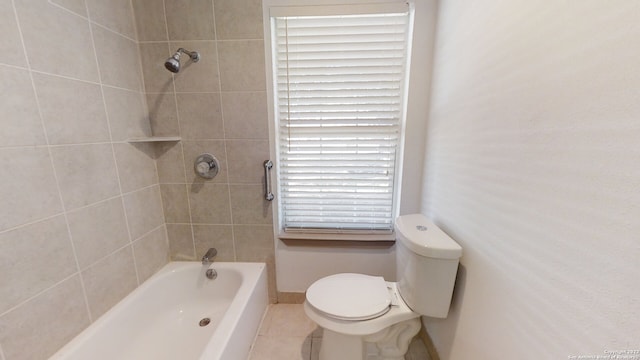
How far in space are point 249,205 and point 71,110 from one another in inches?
38.3

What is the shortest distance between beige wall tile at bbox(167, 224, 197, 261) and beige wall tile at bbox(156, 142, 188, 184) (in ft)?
1.09

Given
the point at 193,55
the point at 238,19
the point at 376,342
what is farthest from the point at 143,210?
the point at 376,342

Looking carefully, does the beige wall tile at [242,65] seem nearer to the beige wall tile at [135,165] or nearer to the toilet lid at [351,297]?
the beige wall tile at [135,165]

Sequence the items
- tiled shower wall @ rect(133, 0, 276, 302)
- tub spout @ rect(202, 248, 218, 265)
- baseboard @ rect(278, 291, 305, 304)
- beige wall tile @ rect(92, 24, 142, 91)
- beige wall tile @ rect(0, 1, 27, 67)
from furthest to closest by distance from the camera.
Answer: baseboard @ rect(278, 291, 305, 304) < tub spout @ rect(202, 248, 218, 265) < tiled shower wall @ rect(133, 0, 276, 302) < beige wall tile @ rect(92, 24, 142, 91) < beige wall tile @ rect(0, 1, 27, 67)

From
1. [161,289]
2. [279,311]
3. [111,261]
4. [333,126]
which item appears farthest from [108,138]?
[279,311]

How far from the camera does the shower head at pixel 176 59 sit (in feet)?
4.13

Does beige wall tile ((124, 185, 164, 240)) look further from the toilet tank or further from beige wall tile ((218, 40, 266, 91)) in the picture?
the toilet tank

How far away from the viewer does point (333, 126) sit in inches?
61.1

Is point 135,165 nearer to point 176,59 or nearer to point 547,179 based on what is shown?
point 176,59

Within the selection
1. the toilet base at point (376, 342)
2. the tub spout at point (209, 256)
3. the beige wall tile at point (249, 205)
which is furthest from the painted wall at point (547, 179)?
the tub spout at point (209, 256)

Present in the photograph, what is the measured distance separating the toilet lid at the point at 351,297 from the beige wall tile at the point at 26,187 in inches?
45.8

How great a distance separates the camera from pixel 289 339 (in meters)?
1.50

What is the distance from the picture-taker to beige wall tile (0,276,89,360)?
86 centimetres

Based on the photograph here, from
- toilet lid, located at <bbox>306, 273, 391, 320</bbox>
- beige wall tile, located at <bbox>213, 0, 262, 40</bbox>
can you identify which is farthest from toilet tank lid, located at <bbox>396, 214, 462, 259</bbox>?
beige wall tile, located at <bbox>213, 0, 262, 40</bbox>
